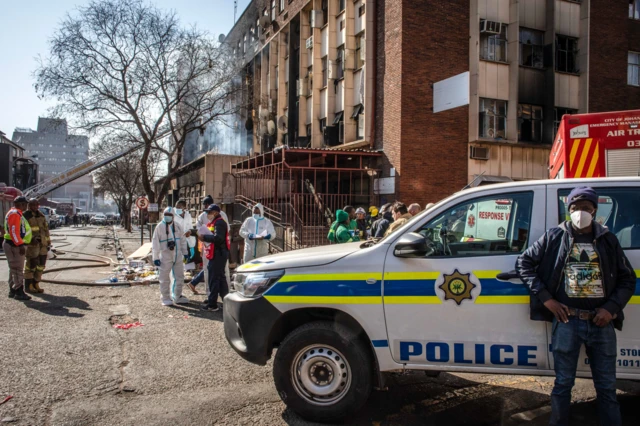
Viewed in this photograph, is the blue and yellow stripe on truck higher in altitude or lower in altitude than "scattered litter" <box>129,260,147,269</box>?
higher

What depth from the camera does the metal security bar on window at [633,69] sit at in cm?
2141

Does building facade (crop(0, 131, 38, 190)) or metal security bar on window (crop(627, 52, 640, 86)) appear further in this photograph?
building facade (crop(0, 131, 38, 190))

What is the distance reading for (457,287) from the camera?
3.68m

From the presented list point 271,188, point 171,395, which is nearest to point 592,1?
point 271,188

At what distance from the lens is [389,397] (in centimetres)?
452

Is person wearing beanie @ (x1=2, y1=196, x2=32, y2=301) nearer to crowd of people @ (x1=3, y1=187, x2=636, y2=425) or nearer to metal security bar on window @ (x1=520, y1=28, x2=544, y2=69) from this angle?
crowd of people @ (x1=3, y1=187, x2=636, y2=425)

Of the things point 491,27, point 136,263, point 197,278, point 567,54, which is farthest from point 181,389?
point 567,54

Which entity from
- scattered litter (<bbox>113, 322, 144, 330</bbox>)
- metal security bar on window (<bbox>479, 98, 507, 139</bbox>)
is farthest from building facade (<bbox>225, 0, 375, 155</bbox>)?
scattered litter (<bbox>113, 322, 144, 330</bbox>)

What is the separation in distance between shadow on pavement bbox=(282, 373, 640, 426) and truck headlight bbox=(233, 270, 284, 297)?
1062 millimetres

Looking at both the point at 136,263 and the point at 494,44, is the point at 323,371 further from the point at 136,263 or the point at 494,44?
the point at 494,44

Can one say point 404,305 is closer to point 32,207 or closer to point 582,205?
point 582,205

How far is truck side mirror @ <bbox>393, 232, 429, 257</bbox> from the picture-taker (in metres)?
3.66

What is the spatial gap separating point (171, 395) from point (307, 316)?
1.55 m

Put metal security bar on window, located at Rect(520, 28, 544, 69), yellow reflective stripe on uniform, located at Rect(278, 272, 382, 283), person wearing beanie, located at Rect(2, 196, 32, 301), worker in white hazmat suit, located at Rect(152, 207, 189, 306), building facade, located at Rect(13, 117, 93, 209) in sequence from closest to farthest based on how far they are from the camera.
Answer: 1. yellow reflective stripe on uniform, located at Rect(278, 272, 382, 283)
2. worker in white hazmat suit, located at Rect(152, 207, 189, 306)
3. person wearing beanie, located at Rect(2, 196, 32, 301)
4. metal security bar on window, located at Rect(520, 28, 544, 69)
5. building facade, located at Rect(13, 117, 93, 209)
